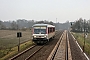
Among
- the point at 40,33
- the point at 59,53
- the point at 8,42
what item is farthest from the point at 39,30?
the point at 8,42

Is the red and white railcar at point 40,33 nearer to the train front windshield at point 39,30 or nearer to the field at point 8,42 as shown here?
the train front windshield at point 39,30

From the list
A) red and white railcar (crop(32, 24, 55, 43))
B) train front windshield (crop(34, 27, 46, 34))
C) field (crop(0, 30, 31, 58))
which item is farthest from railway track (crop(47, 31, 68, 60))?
field (crop(0, 30, 31, 58))

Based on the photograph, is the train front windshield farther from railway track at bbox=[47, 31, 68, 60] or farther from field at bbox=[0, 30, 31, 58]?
field at bbox=[0, 30, 31, 58]

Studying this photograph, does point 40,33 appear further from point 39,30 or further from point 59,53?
point 59,53

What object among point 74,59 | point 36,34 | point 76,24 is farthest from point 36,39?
point 76,24

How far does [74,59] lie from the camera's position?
17781 millimetres

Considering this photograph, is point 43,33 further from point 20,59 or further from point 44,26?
point 20,59

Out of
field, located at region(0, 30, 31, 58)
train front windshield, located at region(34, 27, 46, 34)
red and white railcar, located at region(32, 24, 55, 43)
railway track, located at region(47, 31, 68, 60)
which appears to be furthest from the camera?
train front windshield, located at region(34, 27, 46, 34)

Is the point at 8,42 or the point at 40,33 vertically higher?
the point at 40,33

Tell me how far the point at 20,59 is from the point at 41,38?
1163 cm

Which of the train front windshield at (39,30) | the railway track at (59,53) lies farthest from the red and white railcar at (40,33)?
the railway track at (59,53)

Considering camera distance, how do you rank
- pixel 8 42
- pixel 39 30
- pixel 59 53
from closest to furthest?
pixel 59 53 < pixel 39 30 < pixel 8 42

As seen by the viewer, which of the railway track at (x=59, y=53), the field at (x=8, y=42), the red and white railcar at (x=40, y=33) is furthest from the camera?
the red and white railcar at (x=40, y=33)

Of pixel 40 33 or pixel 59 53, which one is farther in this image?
pixel 40 33
